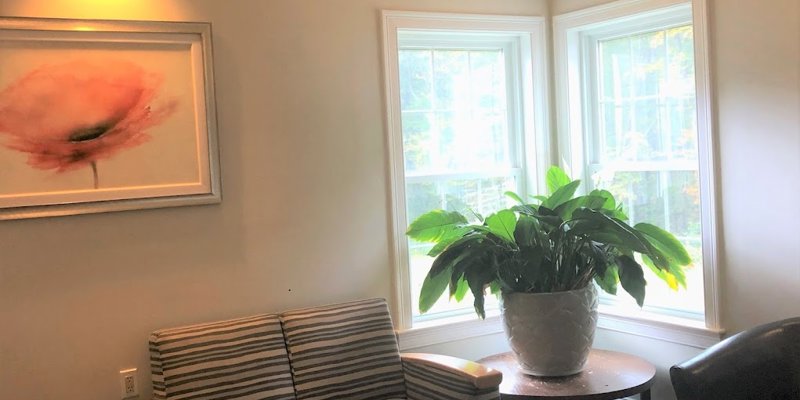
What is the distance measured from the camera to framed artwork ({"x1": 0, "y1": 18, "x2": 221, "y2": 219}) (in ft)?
8.65

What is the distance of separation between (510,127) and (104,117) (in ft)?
6.09

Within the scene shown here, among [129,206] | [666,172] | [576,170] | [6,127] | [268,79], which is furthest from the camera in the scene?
[576,170]

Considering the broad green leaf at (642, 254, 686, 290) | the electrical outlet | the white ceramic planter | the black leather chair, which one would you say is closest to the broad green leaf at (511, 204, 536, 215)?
the white ceramic planter

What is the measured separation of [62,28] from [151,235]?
82 cm

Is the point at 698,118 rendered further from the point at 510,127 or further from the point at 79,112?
the point at 79,112

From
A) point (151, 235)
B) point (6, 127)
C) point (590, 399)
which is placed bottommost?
point (590, 399)

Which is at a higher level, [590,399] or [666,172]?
[666,172]

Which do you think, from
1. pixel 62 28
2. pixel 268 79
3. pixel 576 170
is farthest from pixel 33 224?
pixel 576 170

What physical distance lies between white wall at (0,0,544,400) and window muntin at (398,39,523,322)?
198 mm

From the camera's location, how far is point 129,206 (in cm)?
279

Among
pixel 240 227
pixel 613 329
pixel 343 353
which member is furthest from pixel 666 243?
pixel 240 227

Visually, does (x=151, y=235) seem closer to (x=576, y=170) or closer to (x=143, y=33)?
(x=143, y=33)

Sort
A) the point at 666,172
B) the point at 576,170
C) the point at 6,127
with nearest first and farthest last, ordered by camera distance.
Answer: the point at 6,127, the point at 666,172, the point at 576,170

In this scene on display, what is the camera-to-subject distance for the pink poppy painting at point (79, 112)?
8.66ft
